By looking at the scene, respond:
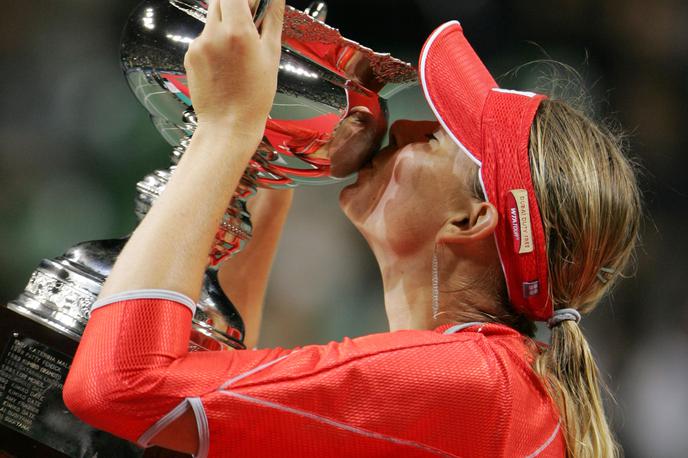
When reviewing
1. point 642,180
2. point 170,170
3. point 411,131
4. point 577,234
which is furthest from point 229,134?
point 642,180

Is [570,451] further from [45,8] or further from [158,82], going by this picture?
[45,8]

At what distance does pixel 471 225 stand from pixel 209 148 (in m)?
0.30

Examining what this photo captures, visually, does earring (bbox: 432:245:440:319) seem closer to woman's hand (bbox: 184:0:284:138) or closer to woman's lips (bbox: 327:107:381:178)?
woman's lips (bbox: 327:107:381:178)

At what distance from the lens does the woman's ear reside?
79 cm

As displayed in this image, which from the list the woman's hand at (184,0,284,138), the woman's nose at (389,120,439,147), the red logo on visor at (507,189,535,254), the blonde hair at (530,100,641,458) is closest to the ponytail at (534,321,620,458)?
the blonde hair at (530,100,641,458)

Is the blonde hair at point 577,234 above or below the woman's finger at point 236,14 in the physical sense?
below

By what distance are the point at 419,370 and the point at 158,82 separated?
39 cm

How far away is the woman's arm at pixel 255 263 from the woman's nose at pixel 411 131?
0.84 ft

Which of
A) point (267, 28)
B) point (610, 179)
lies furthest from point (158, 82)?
point (610, 179)

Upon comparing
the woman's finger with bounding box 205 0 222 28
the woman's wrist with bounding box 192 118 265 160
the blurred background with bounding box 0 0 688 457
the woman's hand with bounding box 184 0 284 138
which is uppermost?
the woman's finger with bounding box 205 0 222 28

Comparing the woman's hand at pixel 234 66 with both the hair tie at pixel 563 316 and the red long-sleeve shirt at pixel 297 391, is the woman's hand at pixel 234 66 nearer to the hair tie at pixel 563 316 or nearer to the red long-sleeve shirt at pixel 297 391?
the red long-sleeve shirt at pixel 297 391

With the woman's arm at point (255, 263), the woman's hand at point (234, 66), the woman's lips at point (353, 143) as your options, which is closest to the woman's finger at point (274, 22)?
the woman's hand at point (234, 66)

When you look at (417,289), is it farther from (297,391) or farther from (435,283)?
(297,391)

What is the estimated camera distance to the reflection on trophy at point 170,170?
718mm
